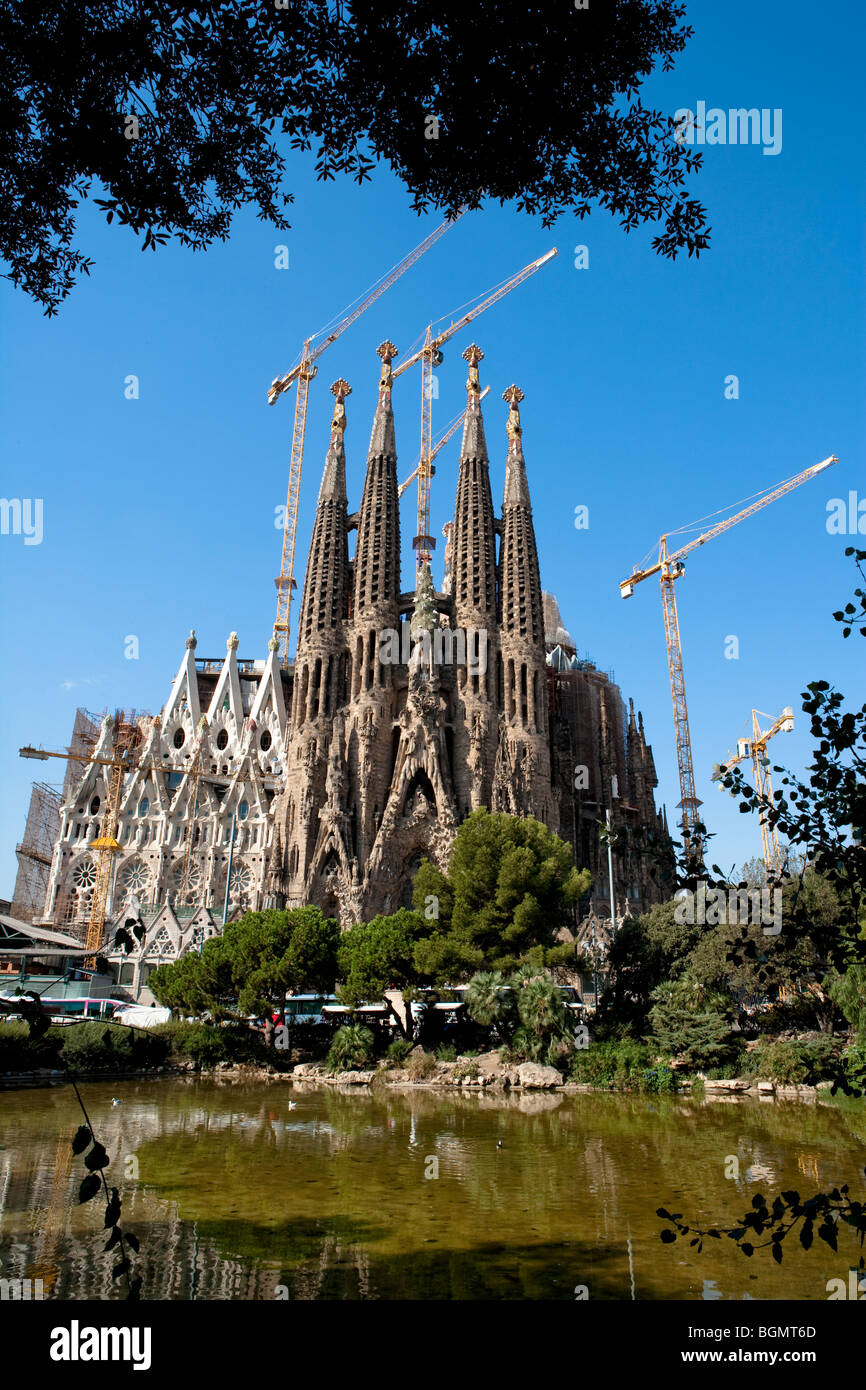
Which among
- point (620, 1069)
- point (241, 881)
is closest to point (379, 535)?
point (241, 881)

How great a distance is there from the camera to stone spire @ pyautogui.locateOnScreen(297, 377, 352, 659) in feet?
165

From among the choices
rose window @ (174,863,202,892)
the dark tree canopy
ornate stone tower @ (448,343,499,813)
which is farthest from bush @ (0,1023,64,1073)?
rose window @ (174,863,202,892)

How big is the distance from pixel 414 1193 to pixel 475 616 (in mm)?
40105

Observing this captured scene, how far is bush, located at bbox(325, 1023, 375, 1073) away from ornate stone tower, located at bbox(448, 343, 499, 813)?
1960 centimetres

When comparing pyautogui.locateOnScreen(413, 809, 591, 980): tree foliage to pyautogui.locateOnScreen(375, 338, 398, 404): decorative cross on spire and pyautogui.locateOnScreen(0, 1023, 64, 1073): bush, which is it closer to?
pyautogui.locateOnScreen(0, 1023, 64, 1073): bush

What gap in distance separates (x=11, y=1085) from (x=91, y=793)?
→ 1610 inches

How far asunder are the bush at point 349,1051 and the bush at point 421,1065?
4.15ft

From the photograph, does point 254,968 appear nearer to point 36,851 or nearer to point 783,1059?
point 783,1059

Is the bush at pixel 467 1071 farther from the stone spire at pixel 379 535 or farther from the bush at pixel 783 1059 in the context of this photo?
the stone spire at pixel 379 535

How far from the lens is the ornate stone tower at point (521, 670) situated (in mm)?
46000

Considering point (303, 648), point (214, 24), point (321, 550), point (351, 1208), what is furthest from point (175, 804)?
point (214, 24)

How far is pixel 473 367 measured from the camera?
5884cm

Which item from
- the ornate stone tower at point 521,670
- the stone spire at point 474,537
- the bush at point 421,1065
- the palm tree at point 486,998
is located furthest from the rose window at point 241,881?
the palm tree at point 486,998

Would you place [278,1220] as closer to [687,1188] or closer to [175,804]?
[687,1188]
